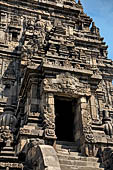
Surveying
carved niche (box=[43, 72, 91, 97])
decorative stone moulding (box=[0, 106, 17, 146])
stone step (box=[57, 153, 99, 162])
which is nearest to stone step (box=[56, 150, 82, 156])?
stone step (box=[57, 153, 99, 162])

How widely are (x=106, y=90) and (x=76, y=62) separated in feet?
32.0

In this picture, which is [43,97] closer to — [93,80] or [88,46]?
[93,80]

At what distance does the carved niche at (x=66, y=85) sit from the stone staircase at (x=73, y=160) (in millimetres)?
2673

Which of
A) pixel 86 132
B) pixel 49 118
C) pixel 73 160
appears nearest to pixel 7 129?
pixel 49 118

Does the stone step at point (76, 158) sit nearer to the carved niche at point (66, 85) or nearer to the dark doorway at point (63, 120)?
the carved niche at point (66, 85)

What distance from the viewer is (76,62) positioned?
14.6m

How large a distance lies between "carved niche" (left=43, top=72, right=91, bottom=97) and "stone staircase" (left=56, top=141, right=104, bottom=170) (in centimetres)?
267

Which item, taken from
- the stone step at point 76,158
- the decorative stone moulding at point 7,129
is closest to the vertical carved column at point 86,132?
the stone step at point 76,158

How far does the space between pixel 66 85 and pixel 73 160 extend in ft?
12.9

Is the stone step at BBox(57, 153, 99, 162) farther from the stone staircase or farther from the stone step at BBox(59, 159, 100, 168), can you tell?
the stone step at BBox(59, 159, 100, 168)

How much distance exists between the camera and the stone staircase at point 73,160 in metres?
10.3

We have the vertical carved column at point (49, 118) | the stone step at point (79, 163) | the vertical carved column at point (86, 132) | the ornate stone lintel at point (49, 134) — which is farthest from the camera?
the vertical carved column at point (86, 132)

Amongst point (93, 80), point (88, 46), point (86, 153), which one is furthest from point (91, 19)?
point (86, 153)

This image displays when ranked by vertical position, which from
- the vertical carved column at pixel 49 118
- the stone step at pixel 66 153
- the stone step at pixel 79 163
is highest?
the vertical carved column at pixel 49 118
